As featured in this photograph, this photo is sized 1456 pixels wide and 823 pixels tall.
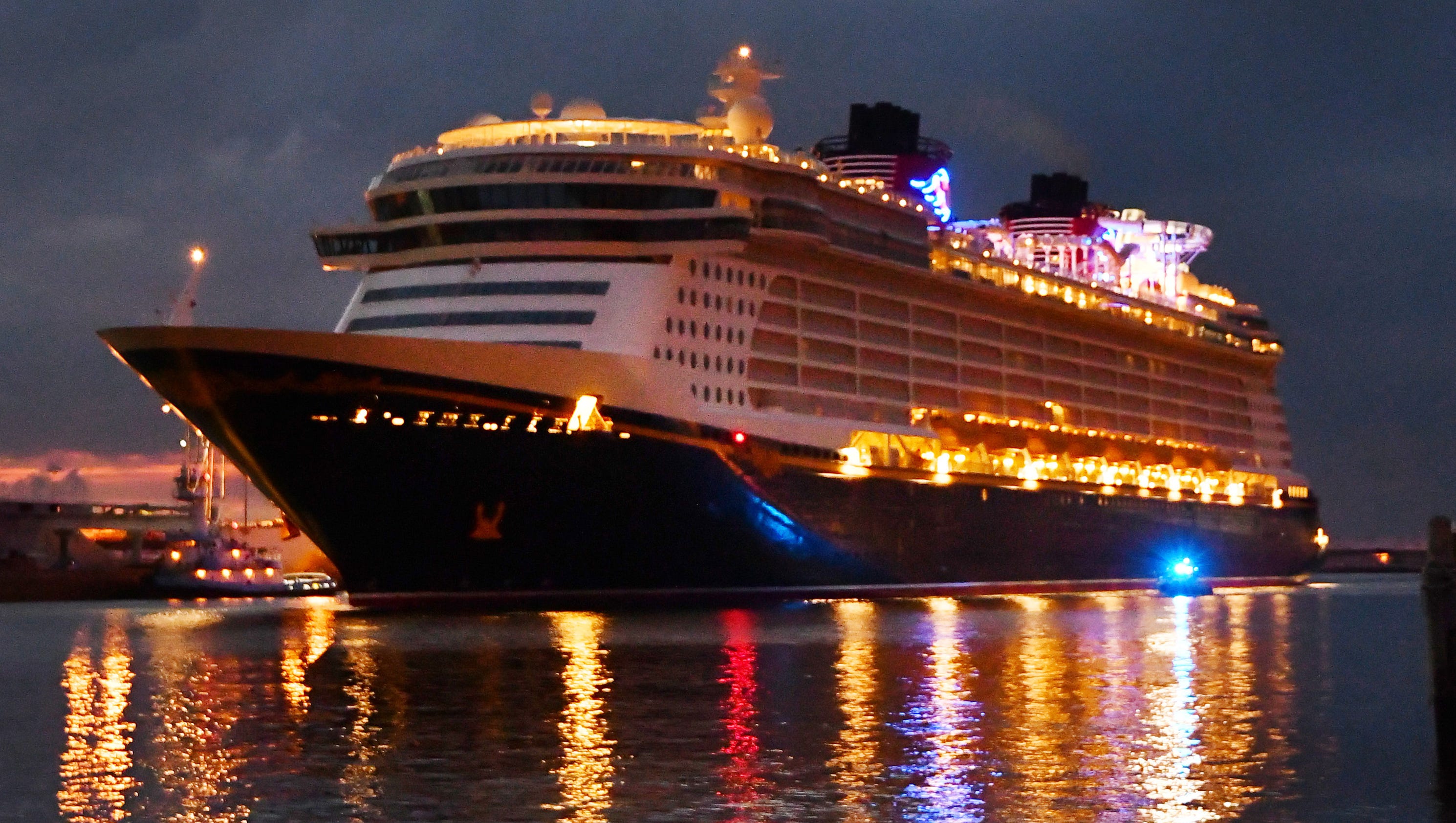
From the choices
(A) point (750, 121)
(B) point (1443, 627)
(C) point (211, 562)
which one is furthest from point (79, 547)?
(B) point (1443, 627)

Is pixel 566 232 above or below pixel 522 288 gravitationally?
above

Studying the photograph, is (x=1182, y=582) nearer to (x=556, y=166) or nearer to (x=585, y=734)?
(x=556, y=166)

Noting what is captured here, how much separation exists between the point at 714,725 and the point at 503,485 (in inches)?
907

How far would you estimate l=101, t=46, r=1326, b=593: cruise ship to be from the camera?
166ft

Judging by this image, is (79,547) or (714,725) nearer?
(714,725)

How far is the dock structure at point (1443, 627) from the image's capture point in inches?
1009

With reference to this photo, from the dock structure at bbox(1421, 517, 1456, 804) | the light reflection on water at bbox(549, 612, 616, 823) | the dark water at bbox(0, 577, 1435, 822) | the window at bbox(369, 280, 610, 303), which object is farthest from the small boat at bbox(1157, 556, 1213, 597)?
the dock structure at bbox(1421, 517, 1456, 804)

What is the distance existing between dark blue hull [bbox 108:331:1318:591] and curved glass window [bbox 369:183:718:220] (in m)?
5.83

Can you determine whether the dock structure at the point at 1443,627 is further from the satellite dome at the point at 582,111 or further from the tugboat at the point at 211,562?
the tugboat at the point at 211,562

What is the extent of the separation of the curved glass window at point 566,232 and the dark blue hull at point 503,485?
16.0 feet

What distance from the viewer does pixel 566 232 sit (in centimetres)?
5516

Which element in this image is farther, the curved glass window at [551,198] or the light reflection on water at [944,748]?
the curved glass window at [551,198]

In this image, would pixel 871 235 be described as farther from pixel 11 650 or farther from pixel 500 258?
pixel 11 650

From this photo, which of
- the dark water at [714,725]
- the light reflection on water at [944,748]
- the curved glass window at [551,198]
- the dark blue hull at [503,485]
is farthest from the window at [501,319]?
the light reflection on water at [944,748]
